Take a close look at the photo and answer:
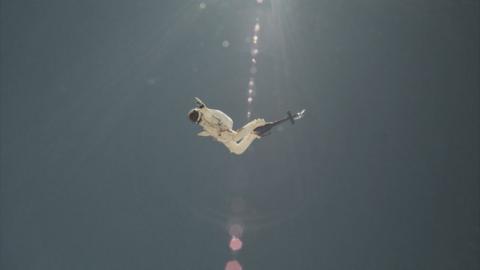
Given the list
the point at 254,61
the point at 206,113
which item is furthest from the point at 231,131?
the point at 254,61

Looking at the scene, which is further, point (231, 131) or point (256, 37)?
point (256, 37)

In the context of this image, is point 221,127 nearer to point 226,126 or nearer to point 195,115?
point 226,126

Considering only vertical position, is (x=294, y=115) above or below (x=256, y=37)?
below

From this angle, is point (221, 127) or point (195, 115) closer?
point (195, 115)

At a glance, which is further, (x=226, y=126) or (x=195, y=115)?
(x=226, y=126)

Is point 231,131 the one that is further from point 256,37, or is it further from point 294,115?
point 256,37

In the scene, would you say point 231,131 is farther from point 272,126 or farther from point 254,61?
point 254,61

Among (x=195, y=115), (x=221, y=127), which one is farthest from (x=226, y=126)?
(x=195, y=115)
